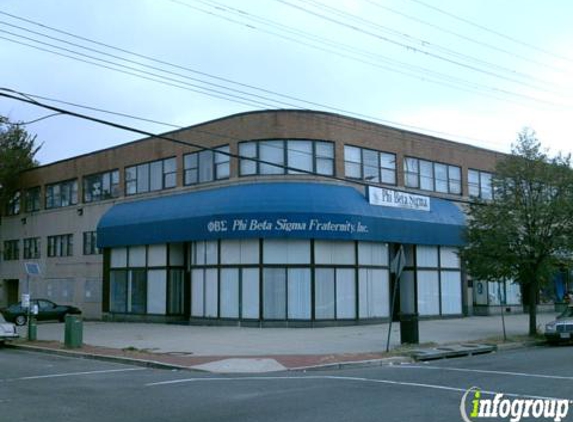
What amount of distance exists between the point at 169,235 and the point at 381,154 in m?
10.4

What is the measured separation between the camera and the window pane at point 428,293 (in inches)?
1216

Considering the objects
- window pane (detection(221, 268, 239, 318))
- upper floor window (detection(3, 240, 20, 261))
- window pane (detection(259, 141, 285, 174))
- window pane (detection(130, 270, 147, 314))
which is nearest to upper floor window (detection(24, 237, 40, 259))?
upper floor window (detection(3, 240, 20, 261))

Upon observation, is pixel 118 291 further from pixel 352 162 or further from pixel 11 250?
pixel 11 250

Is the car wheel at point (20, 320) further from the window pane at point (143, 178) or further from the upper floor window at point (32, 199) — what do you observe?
the upper floor window at point (32, 199)

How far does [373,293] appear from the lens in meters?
28.4

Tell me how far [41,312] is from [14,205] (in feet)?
43.2

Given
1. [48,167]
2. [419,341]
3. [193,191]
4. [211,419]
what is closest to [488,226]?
[419,341]

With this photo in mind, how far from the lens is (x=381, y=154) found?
3066 centimetres

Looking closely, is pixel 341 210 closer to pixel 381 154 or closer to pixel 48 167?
pixel 381 154

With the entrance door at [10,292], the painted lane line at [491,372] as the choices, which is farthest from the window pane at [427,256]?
the entrance door at [10,292]

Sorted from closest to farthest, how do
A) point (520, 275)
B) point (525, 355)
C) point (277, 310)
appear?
1. point (525, 355)
2. point (520, 275)
3. point (277, 310)

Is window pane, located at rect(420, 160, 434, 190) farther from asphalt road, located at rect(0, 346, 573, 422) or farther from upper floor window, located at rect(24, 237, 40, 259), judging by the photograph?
upper floor window, located at rect(24, 237, 40, 259)

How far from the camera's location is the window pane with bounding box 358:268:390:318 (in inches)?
1100

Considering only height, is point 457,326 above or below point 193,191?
below
